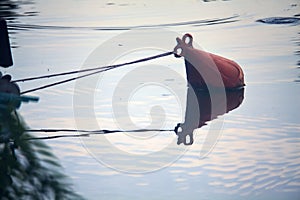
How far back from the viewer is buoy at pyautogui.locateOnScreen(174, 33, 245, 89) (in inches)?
140

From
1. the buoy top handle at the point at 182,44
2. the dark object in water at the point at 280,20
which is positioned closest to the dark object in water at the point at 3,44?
the buoy top handle at the point at 182,44

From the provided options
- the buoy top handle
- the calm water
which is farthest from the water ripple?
the buoy top handle

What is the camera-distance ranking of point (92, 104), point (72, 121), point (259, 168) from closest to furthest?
point (259, 168)
point (72, 121)
point (92, 104)

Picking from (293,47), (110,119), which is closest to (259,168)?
(110,119)

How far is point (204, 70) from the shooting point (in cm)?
363

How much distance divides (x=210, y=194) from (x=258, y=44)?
2824mm

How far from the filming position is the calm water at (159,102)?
2283 millimetres

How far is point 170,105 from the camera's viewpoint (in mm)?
3297

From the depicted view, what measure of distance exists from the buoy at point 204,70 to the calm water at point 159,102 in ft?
0.33

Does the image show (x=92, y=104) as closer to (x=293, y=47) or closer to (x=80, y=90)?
(x=80, y=90)

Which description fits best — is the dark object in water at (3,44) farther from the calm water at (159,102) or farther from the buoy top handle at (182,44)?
the buoy top handle at (182,44)

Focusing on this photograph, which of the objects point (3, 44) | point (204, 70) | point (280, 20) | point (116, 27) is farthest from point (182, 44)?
point (280, 20)

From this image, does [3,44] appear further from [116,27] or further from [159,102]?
[116,27]

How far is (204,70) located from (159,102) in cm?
45
